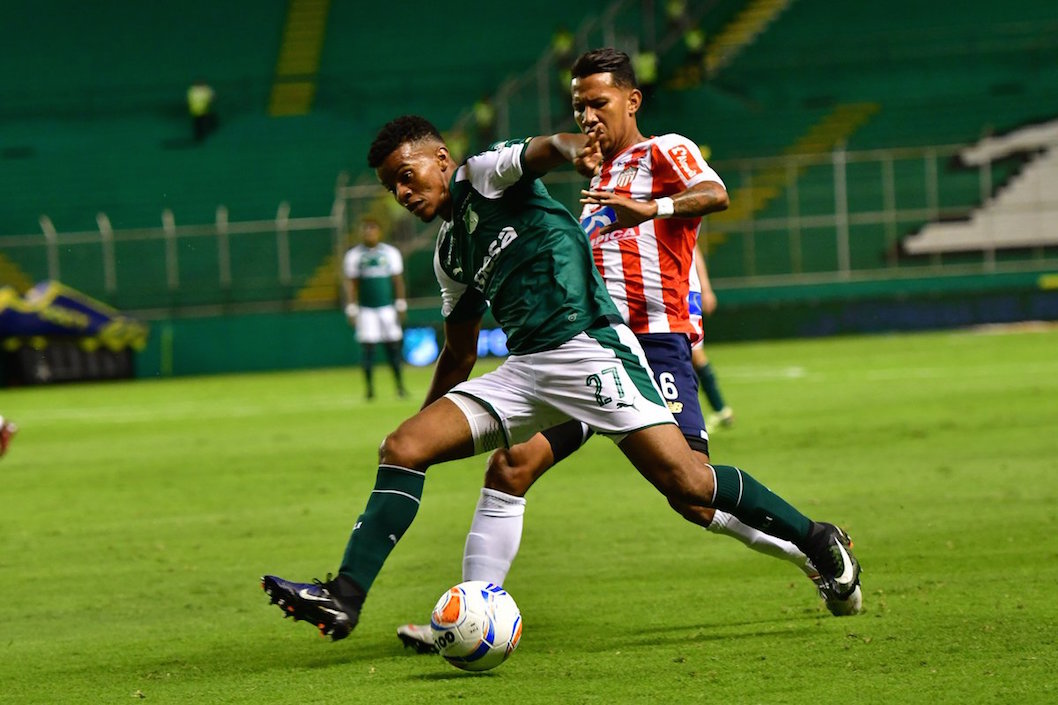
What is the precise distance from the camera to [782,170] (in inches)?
1221

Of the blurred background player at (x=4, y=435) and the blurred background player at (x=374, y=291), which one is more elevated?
the blurred background player at (x=374, y=291)

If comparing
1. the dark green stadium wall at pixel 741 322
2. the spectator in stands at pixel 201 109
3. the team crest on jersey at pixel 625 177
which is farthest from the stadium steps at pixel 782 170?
the team crest on jersey at pixel 625 177

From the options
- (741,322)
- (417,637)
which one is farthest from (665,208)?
(741,322)

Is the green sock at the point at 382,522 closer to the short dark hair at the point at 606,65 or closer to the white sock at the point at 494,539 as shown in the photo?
the white sock at the point at 494,539

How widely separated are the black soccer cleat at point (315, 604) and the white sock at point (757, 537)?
1712mm

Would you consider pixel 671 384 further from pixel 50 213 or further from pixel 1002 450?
pixel 50 213

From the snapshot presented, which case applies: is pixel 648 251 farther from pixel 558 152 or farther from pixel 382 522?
pixel 382 522

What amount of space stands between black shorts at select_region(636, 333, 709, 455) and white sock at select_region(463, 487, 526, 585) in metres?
0.81

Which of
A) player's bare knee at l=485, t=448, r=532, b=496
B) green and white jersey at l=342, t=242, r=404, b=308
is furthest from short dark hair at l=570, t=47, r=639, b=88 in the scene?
green and white jersey at l=342, t=242, r=404, b=308

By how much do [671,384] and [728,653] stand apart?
1.26m

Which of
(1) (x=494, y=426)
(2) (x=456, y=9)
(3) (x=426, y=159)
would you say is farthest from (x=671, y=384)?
(2) (x=456, y=9)

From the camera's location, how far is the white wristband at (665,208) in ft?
18.4

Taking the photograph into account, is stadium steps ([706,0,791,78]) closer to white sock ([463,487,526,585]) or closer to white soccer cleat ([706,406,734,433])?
white soccer cleat ([706,406,734,433])

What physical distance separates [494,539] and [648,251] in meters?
1.53
